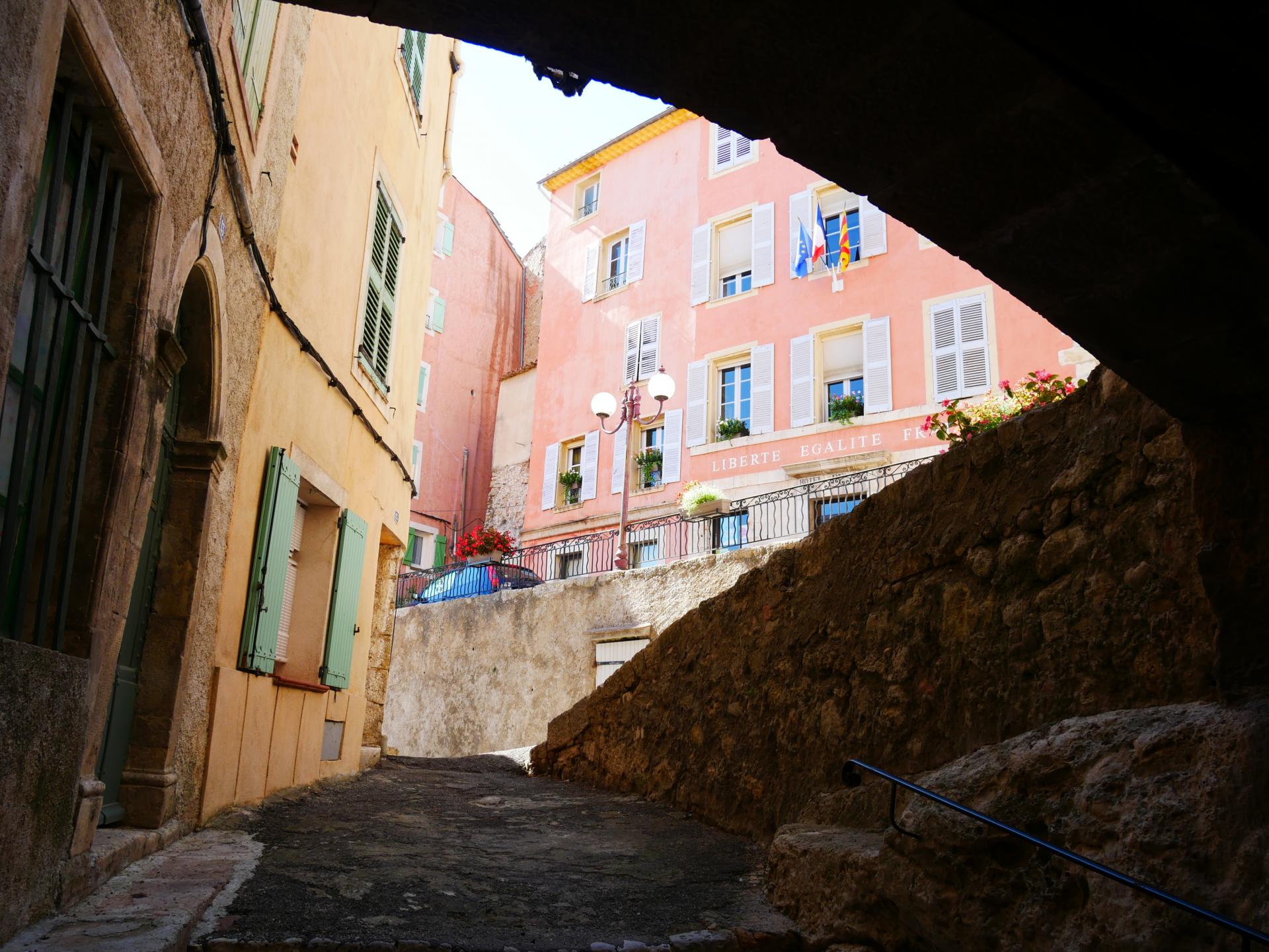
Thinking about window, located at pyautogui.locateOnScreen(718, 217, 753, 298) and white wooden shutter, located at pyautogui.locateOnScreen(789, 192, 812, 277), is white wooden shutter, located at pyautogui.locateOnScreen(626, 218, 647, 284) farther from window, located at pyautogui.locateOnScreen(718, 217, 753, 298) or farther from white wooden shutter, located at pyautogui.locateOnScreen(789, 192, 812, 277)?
white wooden shutter, located at pyautogui.locateOnScreen(789, 192, 812, 277)

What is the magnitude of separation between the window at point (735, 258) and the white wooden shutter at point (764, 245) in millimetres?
321

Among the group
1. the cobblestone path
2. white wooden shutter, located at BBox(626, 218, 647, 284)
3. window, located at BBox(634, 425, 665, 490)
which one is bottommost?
the cobblestone path

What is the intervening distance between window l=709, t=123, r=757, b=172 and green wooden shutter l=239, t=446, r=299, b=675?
587 inches

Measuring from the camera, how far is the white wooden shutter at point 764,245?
1845cm

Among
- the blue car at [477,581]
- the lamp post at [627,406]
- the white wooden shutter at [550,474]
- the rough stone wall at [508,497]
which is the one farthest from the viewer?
the rough stone wall at [508,497]

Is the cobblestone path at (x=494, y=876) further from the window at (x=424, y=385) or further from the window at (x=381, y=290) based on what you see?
the window at (x=424, y=385)

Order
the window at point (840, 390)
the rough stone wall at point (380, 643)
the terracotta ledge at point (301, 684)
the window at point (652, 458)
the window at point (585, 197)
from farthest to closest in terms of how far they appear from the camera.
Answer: the window at point (585, 197) → the window at point (652, 458) → the window at point (840, 390) → the rough stone wall at point (380, 643) → the terracotta ledge at point (301, 684)

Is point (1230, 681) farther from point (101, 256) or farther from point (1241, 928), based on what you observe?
point (101, 256)

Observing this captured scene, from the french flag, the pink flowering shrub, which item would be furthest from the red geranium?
the pink flowering shrub

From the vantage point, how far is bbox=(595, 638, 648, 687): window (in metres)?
13.9

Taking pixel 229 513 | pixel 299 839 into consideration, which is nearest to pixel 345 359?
pixel 229 513

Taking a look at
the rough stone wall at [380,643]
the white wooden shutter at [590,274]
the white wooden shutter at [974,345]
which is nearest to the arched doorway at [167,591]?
the rough stone wall at [380,643]

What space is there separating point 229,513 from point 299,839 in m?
1.83

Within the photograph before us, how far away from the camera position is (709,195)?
20125 mm
